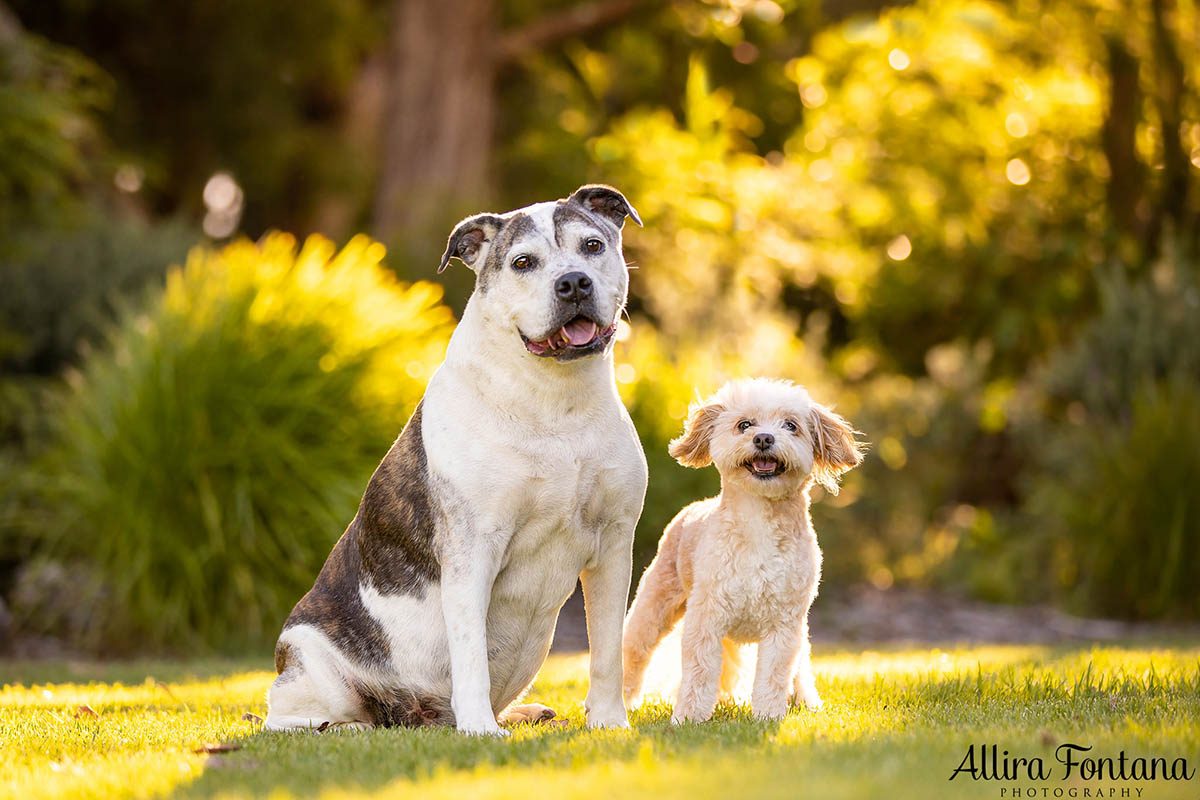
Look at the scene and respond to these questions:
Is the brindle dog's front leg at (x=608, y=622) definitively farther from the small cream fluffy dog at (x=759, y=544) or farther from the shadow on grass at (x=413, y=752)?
the small cream fluffy dog at (x=759, y=544)

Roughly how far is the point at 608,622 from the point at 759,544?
62 centimetres

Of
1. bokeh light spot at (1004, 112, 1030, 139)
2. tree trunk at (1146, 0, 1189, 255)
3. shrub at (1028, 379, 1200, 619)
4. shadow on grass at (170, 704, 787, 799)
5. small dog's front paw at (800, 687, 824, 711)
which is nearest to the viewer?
shadow on grass at (170, 704, 787, 799)

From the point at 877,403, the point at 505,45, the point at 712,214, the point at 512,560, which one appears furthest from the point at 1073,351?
the point at 512,560

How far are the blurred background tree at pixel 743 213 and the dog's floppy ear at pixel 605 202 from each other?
4504 mm

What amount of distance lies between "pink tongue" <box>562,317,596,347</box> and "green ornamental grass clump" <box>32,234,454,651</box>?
4.75 m

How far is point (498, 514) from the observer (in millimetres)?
Result: 4477

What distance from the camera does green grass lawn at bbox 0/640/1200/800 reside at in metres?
3.29

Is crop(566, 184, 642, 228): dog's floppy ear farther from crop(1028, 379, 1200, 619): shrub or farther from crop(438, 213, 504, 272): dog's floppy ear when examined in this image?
crop(1028, 379, 1200, 619): shrub

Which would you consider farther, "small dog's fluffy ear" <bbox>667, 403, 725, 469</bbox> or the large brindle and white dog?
"small dog's fluffy ear" <bbox>667, 403, 725, 469</bbox>

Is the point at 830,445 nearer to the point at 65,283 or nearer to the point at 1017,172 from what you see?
the point at 65,283

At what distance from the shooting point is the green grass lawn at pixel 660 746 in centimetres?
329

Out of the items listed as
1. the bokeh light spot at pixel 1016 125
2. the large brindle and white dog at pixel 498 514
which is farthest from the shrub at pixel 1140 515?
the bokeh light spot at pixel 1016 125

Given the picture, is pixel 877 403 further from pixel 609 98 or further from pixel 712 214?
pixel 609 98

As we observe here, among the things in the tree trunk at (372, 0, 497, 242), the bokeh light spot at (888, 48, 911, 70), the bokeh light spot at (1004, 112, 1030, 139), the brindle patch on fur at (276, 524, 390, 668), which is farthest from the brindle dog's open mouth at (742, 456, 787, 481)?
the bokeh light spot at (1004, 112, 1030, 139)
